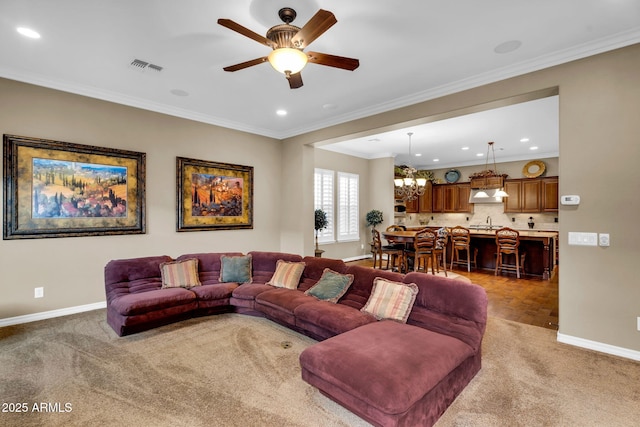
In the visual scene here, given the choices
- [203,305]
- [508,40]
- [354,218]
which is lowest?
[203,305]

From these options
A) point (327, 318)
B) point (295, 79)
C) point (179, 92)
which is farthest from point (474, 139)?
point (179, 92)

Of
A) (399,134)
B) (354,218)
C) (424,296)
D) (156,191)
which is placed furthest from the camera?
(354,218)

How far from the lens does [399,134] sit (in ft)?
21.7

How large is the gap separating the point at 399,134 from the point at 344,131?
186cm

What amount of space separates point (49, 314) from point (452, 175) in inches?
415

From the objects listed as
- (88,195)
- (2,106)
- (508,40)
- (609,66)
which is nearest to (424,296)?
(508,40)

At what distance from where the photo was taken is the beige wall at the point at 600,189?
2.88 m

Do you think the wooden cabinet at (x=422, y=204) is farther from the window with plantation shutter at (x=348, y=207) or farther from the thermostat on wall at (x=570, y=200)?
the thermostat on wall at (x=570, y=200)

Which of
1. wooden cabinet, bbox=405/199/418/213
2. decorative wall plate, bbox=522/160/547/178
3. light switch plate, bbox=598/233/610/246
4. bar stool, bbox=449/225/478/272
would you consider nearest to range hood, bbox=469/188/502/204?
decorative wall plate, bbox=522/160/547/178

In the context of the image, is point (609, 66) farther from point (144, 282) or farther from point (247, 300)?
point (144, 282)

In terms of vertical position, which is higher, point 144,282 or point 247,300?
point 144,282

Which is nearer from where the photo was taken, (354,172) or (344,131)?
(344,131)

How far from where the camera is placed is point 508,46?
3088mm

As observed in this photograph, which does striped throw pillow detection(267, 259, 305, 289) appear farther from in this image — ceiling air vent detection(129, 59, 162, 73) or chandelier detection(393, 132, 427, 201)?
chandelier detection(393, 132, 427, 201)
